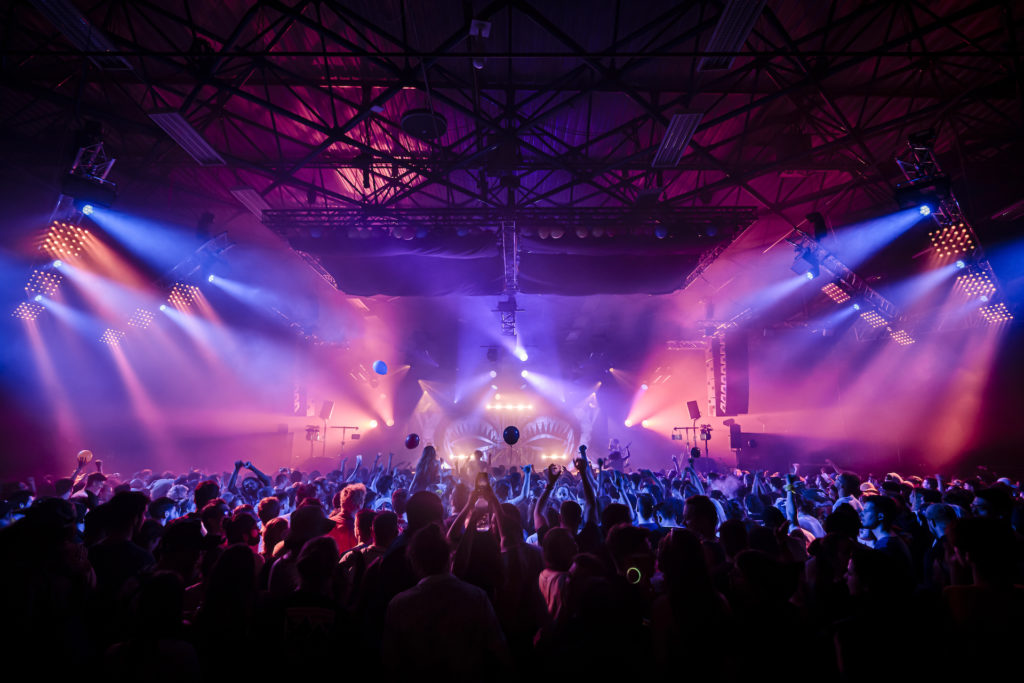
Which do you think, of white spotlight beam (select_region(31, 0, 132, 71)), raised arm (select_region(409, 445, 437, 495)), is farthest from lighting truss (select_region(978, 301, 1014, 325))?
white spotlight beam (select_region(31, 0, 132, 71))

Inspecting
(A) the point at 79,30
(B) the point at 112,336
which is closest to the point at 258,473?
(A) the point at 79,30

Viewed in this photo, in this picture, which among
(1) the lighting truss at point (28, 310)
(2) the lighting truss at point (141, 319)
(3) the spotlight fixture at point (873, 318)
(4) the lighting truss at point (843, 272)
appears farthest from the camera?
(3) the spotlight fixture at point (873, 318)

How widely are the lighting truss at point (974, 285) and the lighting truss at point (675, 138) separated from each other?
8.54 meters

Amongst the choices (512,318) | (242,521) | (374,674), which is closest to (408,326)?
(512,318)

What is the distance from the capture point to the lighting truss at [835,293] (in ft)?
44.4

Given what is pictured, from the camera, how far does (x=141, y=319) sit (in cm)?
1162

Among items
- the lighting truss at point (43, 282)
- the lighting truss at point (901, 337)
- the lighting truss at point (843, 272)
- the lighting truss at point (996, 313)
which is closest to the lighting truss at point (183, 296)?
the lighting truss at point (43, 282)

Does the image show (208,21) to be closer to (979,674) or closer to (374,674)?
(374,674)

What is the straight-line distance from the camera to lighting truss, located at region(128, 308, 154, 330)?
1135cm

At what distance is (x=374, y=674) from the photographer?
2.41 metres

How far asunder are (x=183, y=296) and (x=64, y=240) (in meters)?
3.49

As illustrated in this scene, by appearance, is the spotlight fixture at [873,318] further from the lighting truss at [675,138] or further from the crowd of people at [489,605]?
the crowd of people at [489,605]

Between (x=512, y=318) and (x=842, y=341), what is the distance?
11.3 m

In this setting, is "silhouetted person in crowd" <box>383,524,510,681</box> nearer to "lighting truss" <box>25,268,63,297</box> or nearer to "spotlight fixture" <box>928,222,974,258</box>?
"spotlight fixture" <box>928,222,974,258</box>
